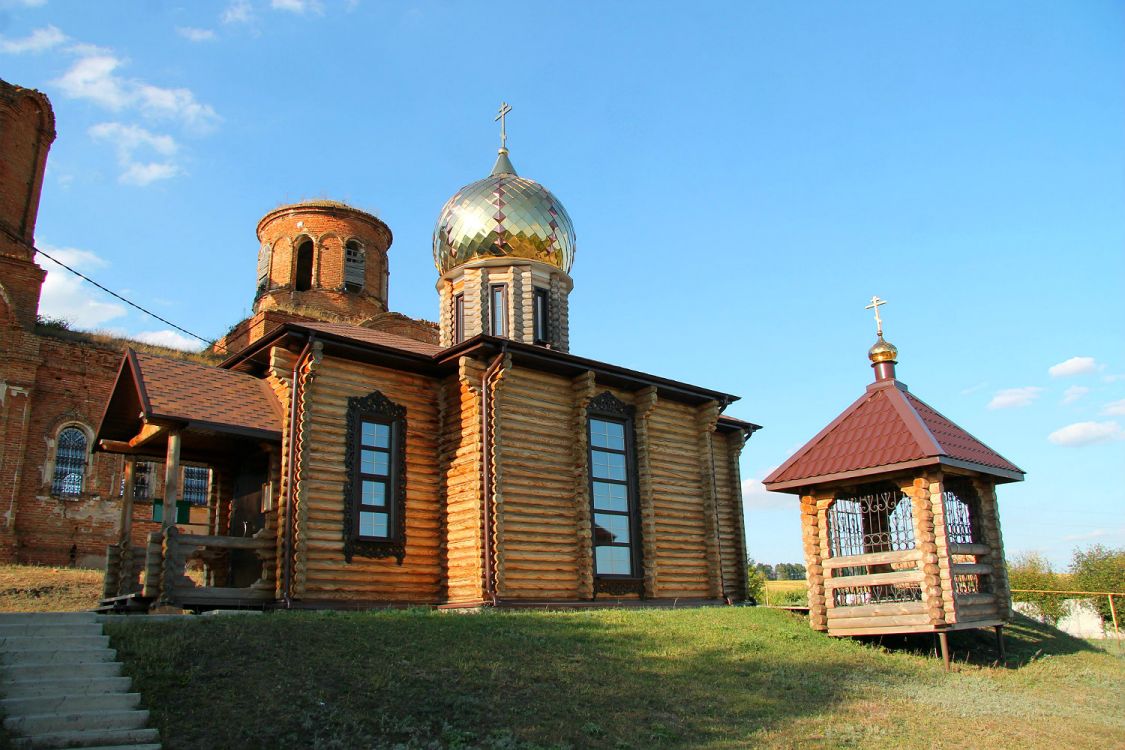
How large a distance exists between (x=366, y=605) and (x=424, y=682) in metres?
5.85

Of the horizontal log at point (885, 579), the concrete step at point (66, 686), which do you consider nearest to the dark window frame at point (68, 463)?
the concrete step at point (66, 686)

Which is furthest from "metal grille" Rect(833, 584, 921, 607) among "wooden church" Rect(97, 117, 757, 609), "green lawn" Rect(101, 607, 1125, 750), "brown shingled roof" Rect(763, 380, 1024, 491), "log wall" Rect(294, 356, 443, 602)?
"log wall" Rect(294, 356, 443, 602)

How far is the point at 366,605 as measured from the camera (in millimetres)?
14500

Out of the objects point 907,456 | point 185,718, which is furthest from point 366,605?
point 907,456

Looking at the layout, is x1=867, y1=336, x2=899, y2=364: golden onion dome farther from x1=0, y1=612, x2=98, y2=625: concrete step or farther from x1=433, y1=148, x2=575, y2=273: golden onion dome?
x1=0, y1=612, x2=98, y2=625: concrete step

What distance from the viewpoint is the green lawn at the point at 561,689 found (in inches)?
311

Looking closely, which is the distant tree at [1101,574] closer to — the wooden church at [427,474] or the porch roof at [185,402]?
the wooden church at [427,474]

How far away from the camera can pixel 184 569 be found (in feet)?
43.3

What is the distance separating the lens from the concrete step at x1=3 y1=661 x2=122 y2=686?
8.36 meters

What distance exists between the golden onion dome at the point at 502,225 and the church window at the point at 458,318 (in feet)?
2.77

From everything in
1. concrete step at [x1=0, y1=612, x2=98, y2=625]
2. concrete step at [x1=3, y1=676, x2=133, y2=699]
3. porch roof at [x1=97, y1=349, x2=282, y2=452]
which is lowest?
concrete step at [x1=3, y1=676, x2=133, y2=699]

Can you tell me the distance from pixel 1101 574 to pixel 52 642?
33308mm

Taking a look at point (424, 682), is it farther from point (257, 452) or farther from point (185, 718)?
point (257, 452)

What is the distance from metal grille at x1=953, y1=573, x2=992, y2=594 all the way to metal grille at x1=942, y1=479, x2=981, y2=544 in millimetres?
586
